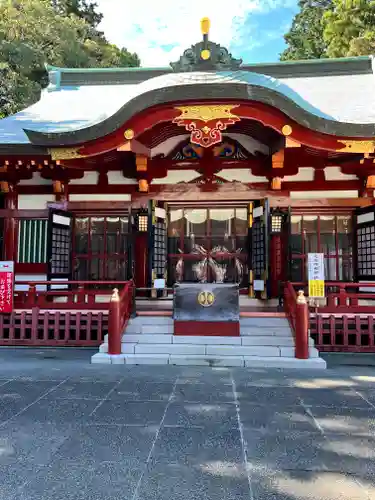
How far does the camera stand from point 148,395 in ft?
15.3

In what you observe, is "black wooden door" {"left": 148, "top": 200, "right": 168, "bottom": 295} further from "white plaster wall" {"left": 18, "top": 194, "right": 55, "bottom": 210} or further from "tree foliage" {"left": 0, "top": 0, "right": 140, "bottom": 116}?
"tree foliage" {"left": 0, "top": 0, "right": 140, "bottom": 116}

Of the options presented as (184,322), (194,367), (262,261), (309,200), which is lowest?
(194,367)

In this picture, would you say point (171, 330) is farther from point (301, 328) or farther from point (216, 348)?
point (301, 328)

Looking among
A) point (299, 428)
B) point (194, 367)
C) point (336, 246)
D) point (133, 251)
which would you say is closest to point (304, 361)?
point (194, 367)

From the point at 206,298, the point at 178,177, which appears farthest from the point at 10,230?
the point at 206,298

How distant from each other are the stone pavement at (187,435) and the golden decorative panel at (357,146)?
397 centimetres

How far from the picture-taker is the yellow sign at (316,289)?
278 inches

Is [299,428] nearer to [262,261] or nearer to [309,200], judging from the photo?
[262,261]

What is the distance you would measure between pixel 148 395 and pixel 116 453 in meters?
1.55

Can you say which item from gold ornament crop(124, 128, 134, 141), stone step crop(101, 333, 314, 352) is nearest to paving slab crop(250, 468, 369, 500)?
stone step crop(101, 333, 314, 352)

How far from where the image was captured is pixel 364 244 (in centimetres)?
847

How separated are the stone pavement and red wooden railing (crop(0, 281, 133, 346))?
6.38 feet

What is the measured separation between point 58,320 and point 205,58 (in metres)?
5.83

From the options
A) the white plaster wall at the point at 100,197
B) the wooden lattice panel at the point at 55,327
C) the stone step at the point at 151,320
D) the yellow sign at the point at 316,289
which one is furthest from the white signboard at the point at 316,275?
the white plaster wall at the point at 100,197
